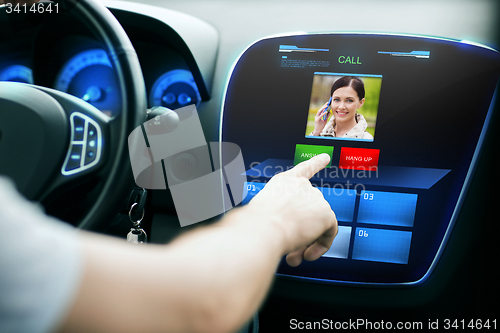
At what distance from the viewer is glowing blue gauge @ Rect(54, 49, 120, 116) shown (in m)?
0.88

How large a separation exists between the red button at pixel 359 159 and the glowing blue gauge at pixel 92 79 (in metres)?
0.55

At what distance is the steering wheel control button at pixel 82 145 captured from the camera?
2.00ft

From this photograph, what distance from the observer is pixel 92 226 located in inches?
21.7

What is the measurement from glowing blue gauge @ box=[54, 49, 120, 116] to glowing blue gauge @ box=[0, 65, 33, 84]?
59mm

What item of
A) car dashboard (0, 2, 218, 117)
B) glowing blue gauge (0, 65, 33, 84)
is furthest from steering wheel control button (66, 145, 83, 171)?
glowing blue gauge (0, 65, 33, 84)

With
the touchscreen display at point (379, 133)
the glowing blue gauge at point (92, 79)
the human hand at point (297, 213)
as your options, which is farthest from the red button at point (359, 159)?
the glowing blue gauge at point (92, 79)

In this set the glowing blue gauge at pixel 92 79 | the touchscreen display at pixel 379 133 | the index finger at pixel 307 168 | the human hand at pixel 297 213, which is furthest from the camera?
the glowing blue gauge at pixel 92 79

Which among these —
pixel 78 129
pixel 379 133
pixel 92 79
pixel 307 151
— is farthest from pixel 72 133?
pixel 379 133

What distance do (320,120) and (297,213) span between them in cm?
43

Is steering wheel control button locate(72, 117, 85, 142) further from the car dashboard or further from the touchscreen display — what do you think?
the touchscreen display

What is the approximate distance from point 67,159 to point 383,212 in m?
0.63

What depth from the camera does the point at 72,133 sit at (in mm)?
623

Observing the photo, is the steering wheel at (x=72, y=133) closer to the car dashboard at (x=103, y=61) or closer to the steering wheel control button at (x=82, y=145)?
the steering wheel control button at (x=82, y=145)

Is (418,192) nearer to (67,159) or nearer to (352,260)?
(352,260)
